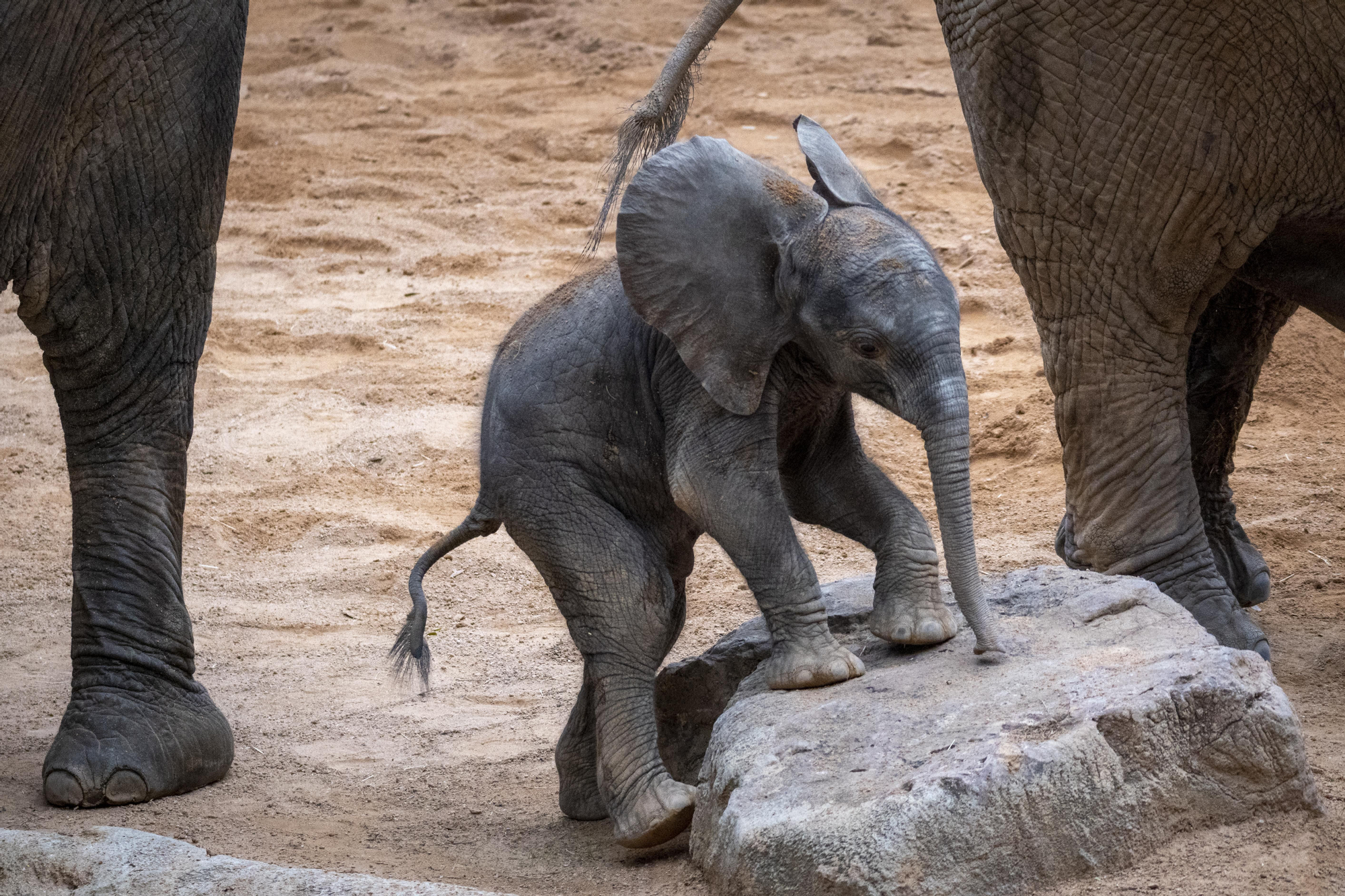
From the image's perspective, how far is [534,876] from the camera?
3.48 meters

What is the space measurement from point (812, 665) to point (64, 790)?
1.83m

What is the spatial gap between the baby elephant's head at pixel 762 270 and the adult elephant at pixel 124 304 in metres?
1.28

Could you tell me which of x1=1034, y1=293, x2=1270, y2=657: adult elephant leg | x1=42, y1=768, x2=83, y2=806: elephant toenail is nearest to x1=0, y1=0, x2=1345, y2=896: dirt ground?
x1=42, y1=768, x2=83, y2=806: elephant toenail

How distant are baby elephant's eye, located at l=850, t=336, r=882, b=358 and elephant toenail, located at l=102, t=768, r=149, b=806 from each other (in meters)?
2.05

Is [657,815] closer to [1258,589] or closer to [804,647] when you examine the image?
[804,647]

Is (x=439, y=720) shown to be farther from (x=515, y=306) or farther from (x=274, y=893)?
(x=515, y=306)

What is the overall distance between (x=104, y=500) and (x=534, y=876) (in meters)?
1.49

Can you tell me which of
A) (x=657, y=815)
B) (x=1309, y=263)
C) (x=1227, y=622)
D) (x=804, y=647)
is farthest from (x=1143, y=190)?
(x=657, y=815)

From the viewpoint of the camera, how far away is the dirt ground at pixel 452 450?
12.6 ft

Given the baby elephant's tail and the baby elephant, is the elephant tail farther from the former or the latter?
the baby elephant's tail

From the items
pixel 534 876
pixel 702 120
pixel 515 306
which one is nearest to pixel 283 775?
pixel 534 876

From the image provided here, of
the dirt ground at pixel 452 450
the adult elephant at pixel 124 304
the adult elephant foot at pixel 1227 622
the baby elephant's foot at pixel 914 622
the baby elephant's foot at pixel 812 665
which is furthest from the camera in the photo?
the adult elephant foot at pixel 1227 622

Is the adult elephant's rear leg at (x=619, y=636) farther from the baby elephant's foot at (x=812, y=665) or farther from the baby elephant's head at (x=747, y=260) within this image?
the baby elephant's head at (x=747, y=260)

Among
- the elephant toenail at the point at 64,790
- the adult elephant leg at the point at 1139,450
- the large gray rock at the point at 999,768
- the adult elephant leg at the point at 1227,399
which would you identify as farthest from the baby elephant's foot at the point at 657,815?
the adult elephant leg at the point at 1227,399
